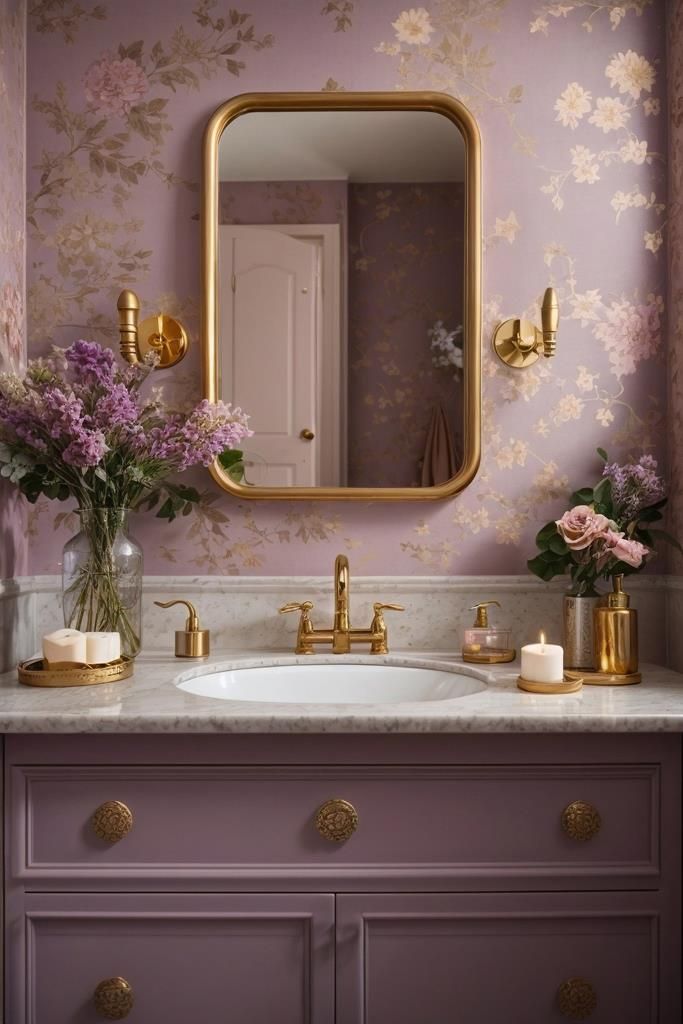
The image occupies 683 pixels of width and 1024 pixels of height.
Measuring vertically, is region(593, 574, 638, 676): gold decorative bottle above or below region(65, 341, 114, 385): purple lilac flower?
below

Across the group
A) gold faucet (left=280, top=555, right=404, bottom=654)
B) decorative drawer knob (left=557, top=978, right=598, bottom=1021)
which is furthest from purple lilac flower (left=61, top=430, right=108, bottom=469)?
decorative drawer knob (left=557, top=978, right=598, bottom=1021)

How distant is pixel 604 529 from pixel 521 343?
47 centimetres

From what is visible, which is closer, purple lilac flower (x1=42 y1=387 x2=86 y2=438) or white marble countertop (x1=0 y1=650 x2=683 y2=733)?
white marble countertop (x1=0 y1=650 x2=683 y2=733)

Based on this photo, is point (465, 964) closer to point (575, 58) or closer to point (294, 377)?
point (294, 377)

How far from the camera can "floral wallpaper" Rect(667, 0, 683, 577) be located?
6.07 feet

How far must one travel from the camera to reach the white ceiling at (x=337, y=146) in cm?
189

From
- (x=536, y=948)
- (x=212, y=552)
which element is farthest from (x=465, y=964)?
(x=212, y=552)

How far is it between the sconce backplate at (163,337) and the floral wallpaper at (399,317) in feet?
1.24

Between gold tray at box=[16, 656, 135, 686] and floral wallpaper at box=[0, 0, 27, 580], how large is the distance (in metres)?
0.30

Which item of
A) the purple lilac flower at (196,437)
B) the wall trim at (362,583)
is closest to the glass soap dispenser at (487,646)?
the wall trim at (362,583)

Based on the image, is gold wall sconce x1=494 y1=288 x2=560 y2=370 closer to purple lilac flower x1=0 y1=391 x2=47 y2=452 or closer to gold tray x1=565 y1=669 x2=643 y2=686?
gold tray x1=565 y1=669 x2=643 y2=686

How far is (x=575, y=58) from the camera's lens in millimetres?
1911

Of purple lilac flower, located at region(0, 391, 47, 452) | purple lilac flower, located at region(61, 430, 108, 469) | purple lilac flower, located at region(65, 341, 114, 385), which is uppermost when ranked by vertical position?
purple lilac flower, located at region(65, 341, 114, 385)

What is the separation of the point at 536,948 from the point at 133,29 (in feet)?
6.56
